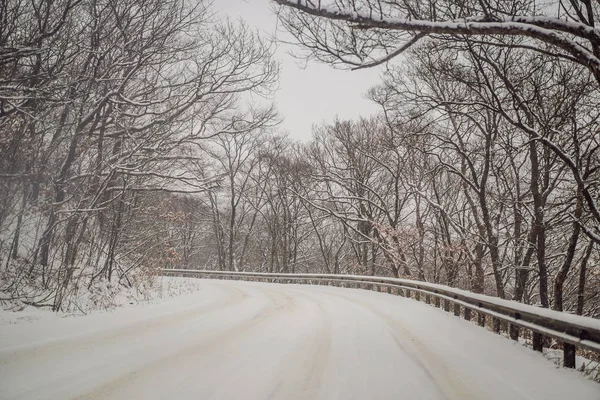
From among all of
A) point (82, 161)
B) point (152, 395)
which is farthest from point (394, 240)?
point (152, 395)

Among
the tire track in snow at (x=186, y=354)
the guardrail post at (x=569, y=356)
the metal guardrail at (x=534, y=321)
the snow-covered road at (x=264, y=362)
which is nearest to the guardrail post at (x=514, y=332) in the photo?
the metal guardrail at (x=534, y=321)

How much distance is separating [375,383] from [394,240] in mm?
15927

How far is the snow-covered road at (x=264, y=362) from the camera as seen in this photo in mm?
3656

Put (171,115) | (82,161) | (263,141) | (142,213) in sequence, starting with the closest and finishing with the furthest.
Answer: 1. (82,161)
2. (142,213)
3. (171,115)
4. (263,141)

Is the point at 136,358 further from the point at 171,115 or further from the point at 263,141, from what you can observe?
the point at 263,141

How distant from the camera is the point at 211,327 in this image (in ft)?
21.9

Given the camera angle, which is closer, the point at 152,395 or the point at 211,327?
the point at 152,395

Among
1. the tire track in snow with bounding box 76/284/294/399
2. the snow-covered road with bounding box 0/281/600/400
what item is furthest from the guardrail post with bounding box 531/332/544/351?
the tire track in snow with bounding box 76/284/294/399

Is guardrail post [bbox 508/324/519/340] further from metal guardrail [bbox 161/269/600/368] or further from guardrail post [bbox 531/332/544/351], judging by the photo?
guardrail post [bbox 531/332/544/351]

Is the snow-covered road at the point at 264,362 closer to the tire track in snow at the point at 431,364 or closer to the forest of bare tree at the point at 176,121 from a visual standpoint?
the tire track in snow at the point at 431,364

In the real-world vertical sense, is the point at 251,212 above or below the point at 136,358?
above

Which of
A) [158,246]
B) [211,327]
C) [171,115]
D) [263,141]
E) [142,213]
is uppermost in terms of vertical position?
[263,141]

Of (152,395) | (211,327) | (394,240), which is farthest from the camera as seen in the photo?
(394,240)

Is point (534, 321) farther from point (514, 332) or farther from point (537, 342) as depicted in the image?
point (514, 332)
